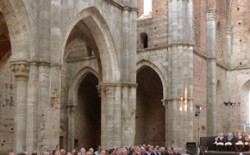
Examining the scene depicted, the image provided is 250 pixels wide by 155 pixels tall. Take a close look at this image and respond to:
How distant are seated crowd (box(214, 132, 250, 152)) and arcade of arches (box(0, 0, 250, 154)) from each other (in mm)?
4153

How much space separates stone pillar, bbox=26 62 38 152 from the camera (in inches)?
479

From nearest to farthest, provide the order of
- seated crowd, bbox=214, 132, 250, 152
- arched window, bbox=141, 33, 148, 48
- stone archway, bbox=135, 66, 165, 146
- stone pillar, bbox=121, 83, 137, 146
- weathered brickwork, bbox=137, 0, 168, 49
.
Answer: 1. stone pillar, bbox=121, 83, 137, 146
2. seated crowd, bbox=214, 132, 250, 152
3. weathered brickwork, bbox=137, 0, 168, 49
4. arched window, bbox=141, 33, 148, 48
5. stone archway, bbox=135, 66, 165, 146

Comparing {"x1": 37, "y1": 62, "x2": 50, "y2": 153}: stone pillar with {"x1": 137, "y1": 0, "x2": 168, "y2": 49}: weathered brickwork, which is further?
{"x1": 137, "y1": 0, "x2": 168, "y2": 49}: weathered brickwork

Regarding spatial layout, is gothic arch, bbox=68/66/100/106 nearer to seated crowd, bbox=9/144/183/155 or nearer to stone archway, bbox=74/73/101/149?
stone archway, bbox=74/73/101/149

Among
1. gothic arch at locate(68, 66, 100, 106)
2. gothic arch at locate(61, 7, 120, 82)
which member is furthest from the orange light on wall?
gothic arch at locate(61, 7, 120, 82)

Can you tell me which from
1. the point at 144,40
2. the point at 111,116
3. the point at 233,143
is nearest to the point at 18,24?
the point at 111,116

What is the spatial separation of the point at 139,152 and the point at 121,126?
3.91m

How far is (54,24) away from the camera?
42.7ft

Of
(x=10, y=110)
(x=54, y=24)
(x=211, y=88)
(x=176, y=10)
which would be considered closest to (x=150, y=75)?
(x=211, y=88)

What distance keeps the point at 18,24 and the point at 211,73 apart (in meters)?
18.0

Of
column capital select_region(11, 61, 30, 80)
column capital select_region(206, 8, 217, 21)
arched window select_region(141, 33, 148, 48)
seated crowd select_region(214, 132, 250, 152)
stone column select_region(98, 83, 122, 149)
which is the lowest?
seated crowd select_region(214, 132, 250, 152)

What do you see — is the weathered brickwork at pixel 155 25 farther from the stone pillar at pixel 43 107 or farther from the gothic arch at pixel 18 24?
the gothic arch at pixel 18 24

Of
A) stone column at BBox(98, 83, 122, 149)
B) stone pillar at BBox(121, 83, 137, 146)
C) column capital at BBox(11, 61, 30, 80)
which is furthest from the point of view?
stone pillar at BBox(121, 83, 137, 146)

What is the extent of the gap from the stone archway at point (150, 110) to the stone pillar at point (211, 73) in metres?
3.97
